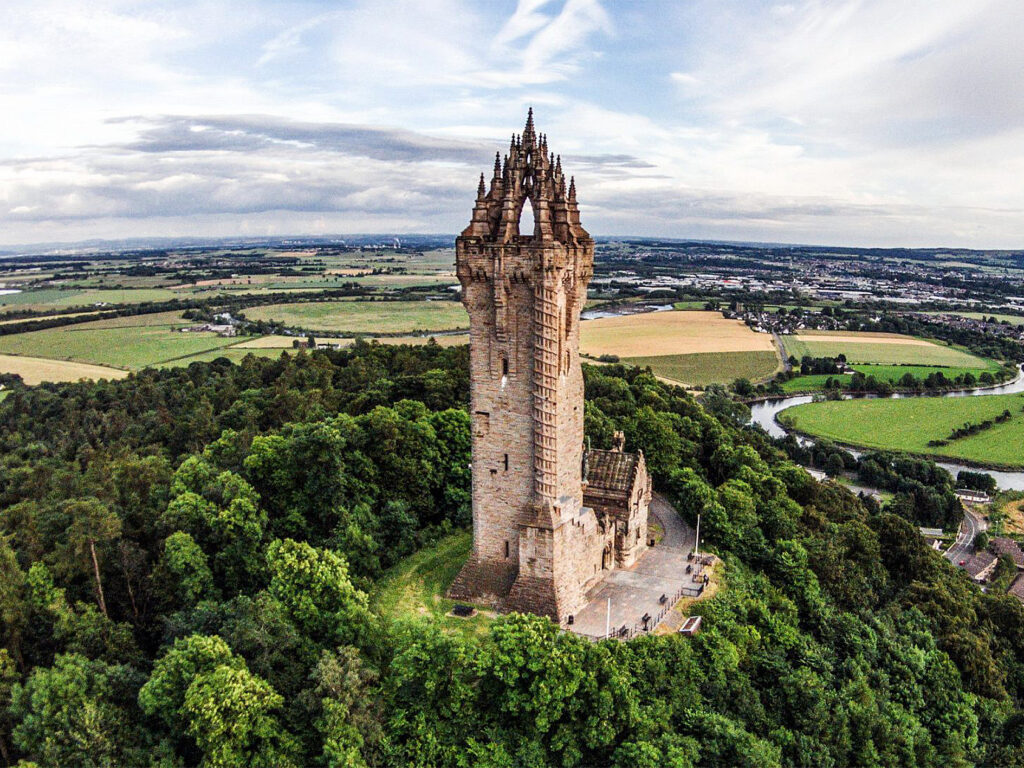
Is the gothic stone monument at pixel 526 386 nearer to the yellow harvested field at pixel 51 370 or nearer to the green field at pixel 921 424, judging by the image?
the yellow harvested field at pixel 51 370

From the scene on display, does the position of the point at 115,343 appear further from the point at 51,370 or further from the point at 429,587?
the point at 429,587

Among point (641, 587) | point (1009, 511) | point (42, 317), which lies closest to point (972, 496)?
point (1009, 511)

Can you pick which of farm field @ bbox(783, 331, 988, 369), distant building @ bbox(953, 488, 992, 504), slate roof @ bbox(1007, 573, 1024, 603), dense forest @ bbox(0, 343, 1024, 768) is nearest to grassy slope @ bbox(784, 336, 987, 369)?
farm field @ bbox(783, 331, 988, 369)

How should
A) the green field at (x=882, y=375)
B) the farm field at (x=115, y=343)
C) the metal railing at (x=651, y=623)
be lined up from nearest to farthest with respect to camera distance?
the metal railing at (x=651, y=623), the farm field at (x=115, y=343), the green field at (x=882, y=375)

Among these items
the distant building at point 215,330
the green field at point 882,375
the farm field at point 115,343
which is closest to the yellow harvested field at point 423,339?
the farm field at point 115,343

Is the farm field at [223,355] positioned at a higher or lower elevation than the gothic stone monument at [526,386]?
lower

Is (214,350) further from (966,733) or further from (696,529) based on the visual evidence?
(966,733)
